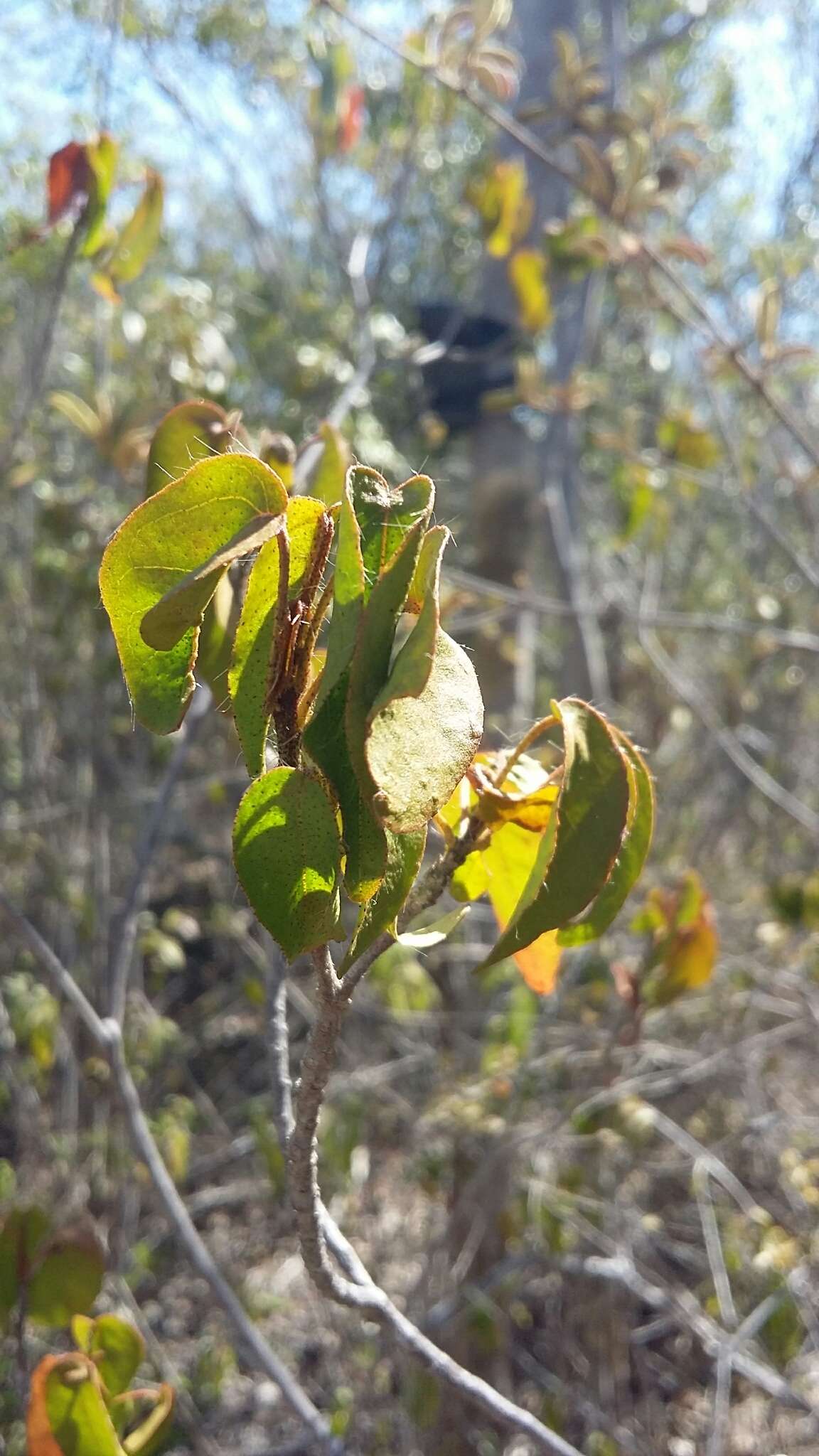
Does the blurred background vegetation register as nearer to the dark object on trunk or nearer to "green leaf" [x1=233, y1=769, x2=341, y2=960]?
the dark object on trunk

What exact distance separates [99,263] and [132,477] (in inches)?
15.8

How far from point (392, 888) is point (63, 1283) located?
2.24 ft

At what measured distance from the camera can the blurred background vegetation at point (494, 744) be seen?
1.58 metres

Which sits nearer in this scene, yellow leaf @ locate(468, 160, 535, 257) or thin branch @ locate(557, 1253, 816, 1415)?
thin branch @ locate(557, 1253, 816, 1415)

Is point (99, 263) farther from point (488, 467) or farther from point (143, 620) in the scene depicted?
point (488, 467)

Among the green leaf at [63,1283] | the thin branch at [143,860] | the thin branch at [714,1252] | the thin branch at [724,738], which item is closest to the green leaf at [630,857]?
the thin branch at [143,860]

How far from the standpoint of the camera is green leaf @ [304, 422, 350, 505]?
726mm

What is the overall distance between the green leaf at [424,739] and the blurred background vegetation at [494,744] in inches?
25.9

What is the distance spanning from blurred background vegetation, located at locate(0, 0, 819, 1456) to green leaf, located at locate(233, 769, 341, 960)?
605 mm

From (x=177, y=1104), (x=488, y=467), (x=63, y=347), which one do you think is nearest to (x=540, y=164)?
(x=488, y=467)

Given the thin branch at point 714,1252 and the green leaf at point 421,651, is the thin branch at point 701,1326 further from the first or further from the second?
the green leaf at point 421,651

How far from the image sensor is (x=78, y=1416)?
61cm

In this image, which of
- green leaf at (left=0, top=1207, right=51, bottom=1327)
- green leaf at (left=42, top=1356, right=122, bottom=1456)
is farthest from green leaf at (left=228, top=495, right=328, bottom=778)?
green leaf at (left=0, top=1207, right=51, bottom=1327)

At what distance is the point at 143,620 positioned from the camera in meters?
0.33
